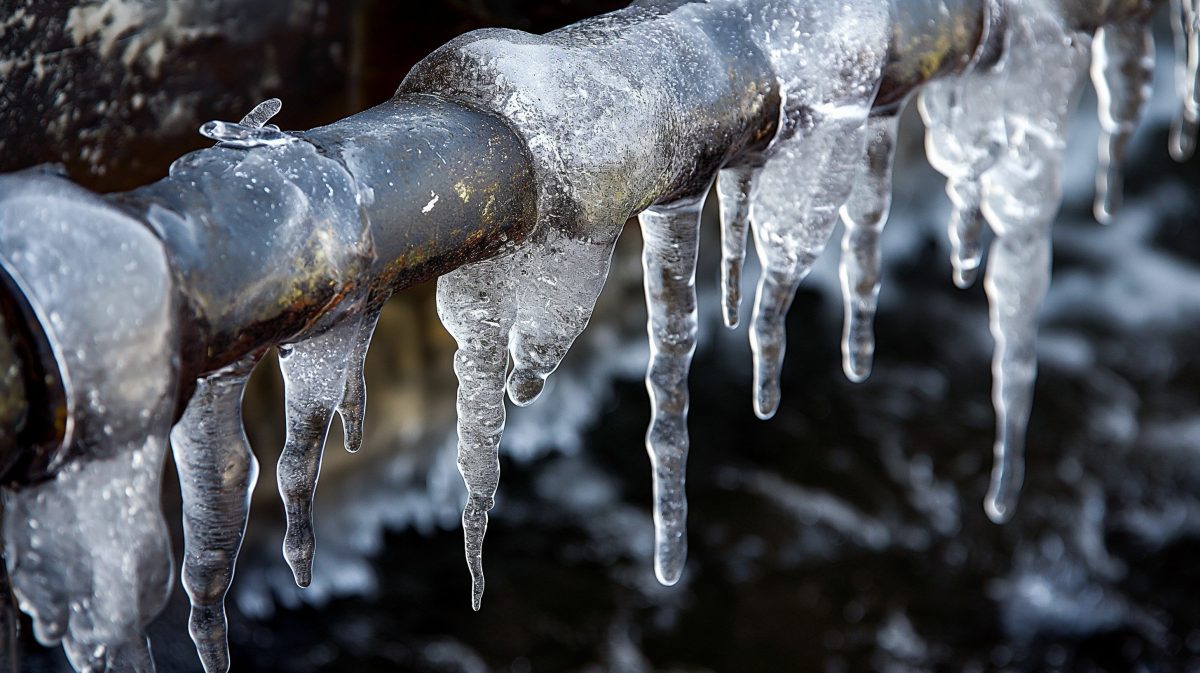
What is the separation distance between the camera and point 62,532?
1.12m

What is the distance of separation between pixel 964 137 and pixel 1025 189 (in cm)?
20

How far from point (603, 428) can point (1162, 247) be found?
9.59ft

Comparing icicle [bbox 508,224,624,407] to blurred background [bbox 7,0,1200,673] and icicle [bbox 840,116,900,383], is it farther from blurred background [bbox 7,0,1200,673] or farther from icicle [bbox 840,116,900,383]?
blurred background [bbox 7,0,1200,673]

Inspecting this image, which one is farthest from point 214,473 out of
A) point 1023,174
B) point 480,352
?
point 1023,174

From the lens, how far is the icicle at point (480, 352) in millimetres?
1580

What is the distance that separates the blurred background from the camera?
396 cm

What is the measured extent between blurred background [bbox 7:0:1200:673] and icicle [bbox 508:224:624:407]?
1406 mm

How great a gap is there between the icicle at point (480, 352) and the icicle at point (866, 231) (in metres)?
0.78

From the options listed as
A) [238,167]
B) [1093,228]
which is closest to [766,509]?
[1093,228]

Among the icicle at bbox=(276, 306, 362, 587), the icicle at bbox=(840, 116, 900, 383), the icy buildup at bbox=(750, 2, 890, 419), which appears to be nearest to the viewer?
the icicle at bbox=(276, 306, 362, 587)

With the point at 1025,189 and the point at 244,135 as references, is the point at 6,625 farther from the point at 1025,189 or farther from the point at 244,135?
the point at 1025,189

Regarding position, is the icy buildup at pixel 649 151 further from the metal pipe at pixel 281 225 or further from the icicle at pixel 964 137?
the icicle at pixel 964 137

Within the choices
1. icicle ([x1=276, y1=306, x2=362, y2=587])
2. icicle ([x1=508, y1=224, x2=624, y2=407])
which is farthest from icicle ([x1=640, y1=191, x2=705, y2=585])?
icicle ([x1=276, y1=306, x2=362, y2=587])

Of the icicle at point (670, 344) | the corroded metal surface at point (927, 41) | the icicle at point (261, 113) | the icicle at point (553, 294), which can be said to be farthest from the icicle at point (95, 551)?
the corroded metal surface at point (927, 41)
